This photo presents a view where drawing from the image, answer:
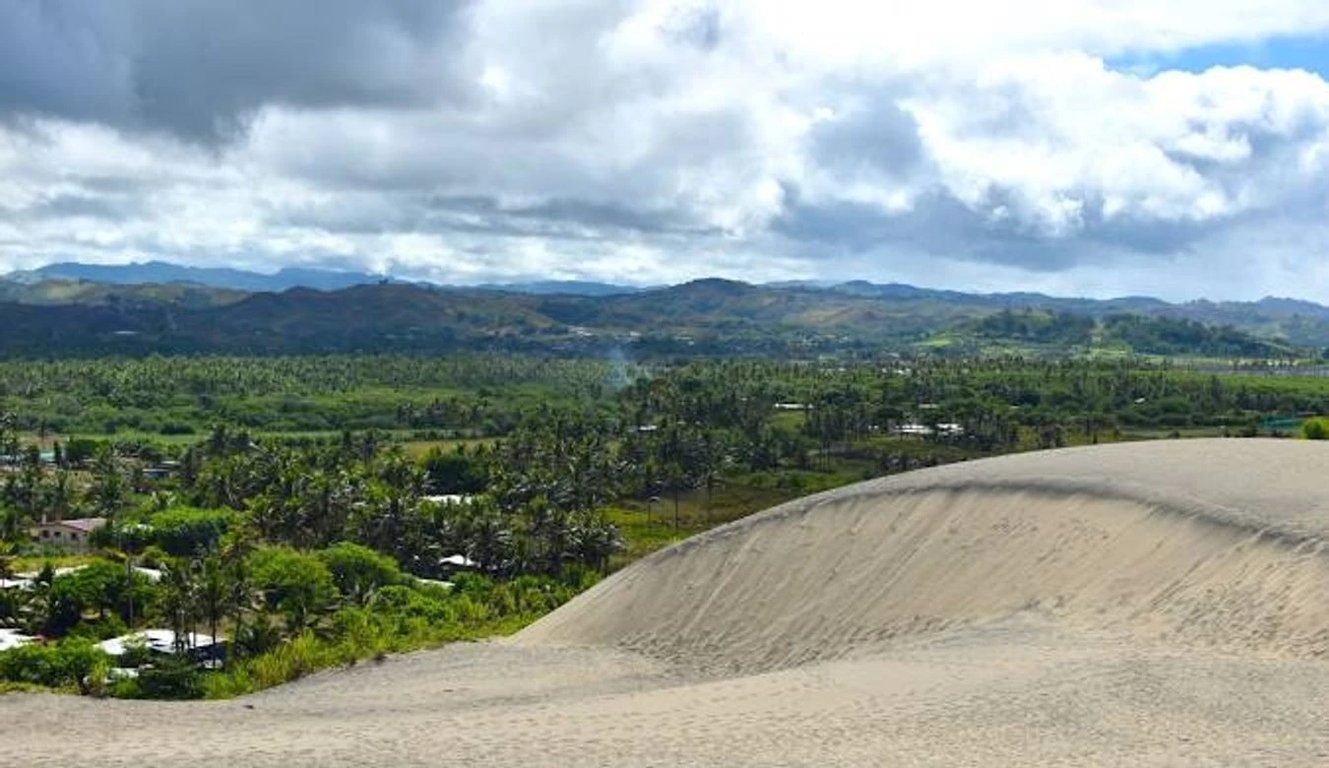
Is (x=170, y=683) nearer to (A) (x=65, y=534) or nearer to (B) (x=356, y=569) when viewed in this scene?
(B) (x=356, y=569)

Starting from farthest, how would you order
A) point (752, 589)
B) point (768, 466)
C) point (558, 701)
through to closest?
point (768, 466)
point (752, 589)
point (558, 701)

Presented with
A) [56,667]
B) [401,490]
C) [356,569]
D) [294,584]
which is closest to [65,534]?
[401,490]

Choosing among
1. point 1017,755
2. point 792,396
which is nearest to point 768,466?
point 792,396

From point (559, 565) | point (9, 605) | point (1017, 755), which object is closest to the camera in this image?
point (1017, 755)

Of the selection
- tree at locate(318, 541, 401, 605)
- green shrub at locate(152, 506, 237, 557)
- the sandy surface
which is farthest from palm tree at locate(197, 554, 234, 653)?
green shrub at locate(152, 506, 237, 557)

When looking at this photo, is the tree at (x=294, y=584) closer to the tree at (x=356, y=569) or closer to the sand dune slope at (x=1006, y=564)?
the tree at (x=356, y=569)

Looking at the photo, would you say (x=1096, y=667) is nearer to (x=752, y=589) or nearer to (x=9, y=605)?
(x=752, y=589)

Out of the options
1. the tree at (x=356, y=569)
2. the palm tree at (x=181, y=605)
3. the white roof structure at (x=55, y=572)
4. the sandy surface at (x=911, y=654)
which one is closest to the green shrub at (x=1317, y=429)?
the sandy surface at (x=911, y=654)
